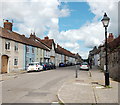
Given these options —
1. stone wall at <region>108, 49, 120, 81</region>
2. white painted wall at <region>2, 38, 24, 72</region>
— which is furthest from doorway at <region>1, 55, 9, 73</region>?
stone wall at <region>108, 49, 120, 81</region>

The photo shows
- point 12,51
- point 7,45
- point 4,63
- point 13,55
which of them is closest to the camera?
point 4,63

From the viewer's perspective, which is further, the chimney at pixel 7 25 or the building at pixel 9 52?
the chimney at pixel 7 25

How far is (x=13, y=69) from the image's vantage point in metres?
25.3

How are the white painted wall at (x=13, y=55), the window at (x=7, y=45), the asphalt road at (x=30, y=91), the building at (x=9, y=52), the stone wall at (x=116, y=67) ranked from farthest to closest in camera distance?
the window at (x=7, y=45) < the white painted wall at (x=13, y=55) < the building at (x=9, y=52) < the stone wall at (x=116, y=67) < the asphalt road at (x=30, y=91)

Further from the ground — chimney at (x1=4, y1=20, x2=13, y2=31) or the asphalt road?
chimney at (x1=4, y1=20, x2=13, y2=31)

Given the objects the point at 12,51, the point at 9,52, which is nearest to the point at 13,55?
the point at 12,51

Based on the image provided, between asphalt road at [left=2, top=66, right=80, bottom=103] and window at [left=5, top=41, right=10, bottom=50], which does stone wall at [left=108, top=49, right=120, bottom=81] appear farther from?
window at [left=5, top=41, right=10, bottom=50]

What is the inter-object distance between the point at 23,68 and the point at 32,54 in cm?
547

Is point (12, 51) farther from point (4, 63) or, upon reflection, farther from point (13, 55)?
point (4, 63)

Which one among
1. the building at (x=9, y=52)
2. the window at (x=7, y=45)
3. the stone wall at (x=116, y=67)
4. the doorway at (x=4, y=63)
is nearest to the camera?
the stone wall at (x=116, y=67)

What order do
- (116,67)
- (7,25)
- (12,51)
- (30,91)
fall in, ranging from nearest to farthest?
(30,91) < (116,67) < (12,51) < (7,25)

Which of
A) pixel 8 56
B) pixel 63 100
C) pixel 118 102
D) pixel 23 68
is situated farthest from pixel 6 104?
pixel 23 68

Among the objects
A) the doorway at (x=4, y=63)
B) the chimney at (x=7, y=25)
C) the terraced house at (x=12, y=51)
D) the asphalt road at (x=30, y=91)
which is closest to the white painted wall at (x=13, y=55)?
the terraced house at (x=12, y=51)

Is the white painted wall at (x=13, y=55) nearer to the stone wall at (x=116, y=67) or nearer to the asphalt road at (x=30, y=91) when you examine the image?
the asphalt road at (x=30, y=91)
